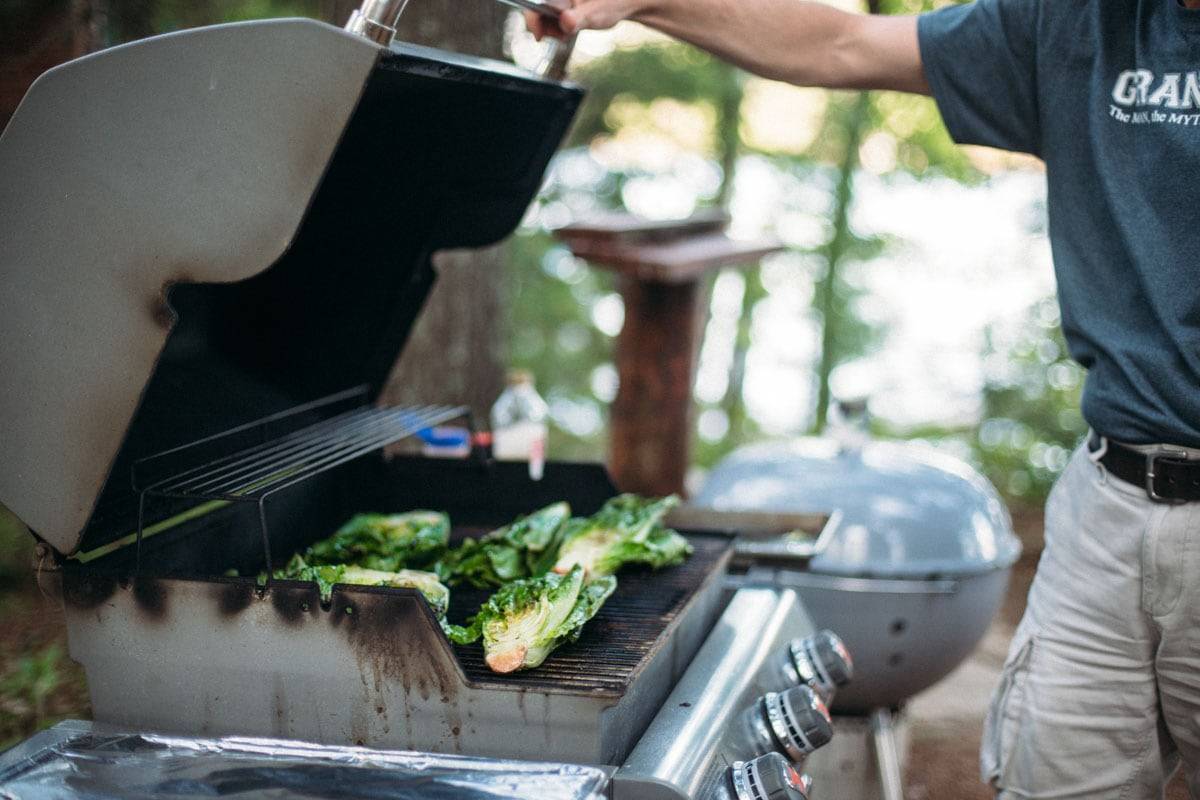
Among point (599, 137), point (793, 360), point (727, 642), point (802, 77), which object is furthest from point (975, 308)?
point (727, 642)

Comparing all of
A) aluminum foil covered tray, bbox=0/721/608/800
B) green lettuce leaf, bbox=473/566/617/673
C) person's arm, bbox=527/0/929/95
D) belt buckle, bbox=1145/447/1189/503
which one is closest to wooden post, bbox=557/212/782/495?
person's arm, bbox=527/0/929/95

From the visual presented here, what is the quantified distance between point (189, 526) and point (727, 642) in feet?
3.50

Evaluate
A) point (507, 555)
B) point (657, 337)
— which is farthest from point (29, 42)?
point (507, 555)

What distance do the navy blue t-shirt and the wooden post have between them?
72.9 inches

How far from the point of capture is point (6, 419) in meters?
1.66

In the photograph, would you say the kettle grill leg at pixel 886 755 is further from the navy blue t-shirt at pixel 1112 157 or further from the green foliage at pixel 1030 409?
the green foliage at pixel 1030 409

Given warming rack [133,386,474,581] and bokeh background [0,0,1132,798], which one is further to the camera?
bokeh background [0,0,1132,798]

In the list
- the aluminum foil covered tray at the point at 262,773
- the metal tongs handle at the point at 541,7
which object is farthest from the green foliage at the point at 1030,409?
the aluminum foil covered tray at the point at 262,773

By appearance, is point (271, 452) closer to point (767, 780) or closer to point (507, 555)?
point (507, 555)

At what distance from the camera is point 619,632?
1.90 metres

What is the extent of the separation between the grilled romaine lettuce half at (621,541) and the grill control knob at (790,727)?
451mm

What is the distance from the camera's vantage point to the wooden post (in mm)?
4180

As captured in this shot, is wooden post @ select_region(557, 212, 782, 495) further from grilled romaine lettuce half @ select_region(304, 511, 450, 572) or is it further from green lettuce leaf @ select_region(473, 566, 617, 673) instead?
green lettuce leaf @ select_region(473, 566, 617, 673)

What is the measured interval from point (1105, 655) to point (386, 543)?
1510 mm
